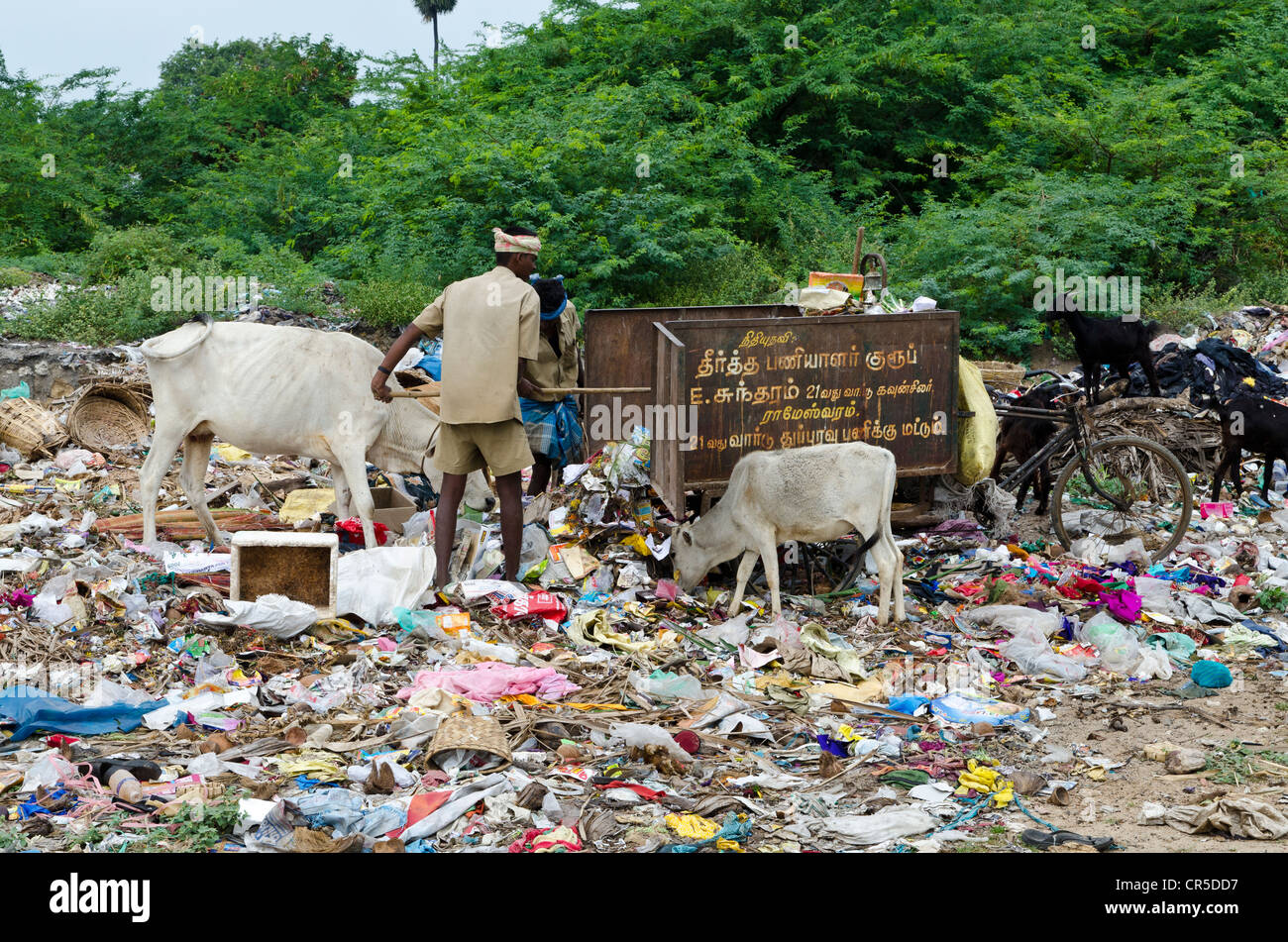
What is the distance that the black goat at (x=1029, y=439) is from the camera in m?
9.08

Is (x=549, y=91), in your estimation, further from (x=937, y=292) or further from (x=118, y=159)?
(x=118, y=159)

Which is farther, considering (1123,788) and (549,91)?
(549,91)

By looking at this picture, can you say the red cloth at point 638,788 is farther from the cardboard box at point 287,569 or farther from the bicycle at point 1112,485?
the bicycle at point 1112,485

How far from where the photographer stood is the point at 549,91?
Answer: 19.2m

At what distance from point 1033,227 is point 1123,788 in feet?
38.9

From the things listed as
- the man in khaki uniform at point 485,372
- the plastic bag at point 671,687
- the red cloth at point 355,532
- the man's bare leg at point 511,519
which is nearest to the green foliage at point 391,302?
the red cloth at point 355,532

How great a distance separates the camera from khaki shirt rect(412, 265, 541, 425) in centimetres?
677

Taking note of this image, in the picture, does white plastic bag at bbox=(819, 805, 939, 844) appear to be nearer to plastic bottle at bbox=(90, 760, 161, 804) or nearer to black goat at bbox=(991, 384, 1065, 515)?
plastic bottle at bbox=(90, 760, 161, 804)

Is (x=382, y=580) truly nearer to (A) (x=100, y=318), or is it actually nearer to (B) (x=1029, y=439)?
(B) (x=1029, y=439)

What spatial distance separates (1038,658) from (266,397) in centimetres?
502

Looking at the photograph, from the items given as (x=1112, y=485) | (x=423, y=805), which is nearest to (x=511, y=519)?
(x=423, y=805)

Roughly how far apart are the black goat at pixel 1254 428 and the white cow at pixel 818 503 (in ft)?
13.0

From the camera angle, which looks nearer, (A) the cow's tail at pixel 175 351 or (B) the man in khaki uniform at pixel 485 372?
(B) the man in khaki uniform at pixel 485 372

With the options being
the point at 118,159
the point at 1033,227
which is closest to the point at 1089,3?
the point at 1033,227
